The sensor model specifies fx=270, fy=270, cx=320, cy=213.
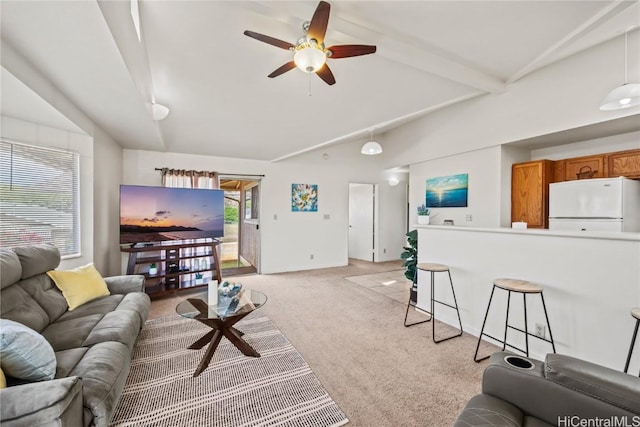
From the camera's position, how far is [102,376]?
59.2 inches

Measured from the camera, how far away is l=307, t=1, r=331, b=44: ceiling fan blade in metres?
1.59

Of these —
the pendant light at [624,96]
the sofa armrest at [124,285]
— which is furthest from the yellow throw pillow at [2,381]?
the pendant light at [624,96]

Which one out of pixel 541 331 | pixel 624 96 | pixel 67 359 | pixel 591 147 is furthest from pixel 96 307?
pixel 591 147

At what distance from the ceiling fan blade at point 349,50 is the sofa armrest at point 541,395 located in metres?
2.07

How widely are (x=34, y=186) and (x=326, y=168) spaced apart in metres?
4.70

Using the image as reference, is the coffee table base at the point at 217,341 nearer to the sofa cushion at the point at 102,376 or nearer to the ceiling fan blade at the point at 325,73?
the sofa cushion at the point at 102,376

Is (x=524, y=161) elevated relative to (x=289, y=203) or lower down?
elevated

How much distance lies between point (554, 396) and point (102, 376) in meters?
2.21

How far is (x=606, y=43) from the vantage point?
9.57ft

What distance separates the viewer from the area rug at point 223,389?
1698mm

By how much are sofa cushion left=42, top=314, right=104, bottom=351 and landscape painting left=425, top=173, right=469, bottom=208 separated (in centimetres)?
506

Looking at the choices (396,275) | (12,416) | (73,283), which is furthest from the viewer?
(396,275)

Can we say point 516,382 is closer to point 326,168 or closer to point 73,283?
point 73,283

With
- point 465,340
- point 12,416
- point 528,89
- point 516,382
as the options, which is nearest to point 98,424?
point 12,416
